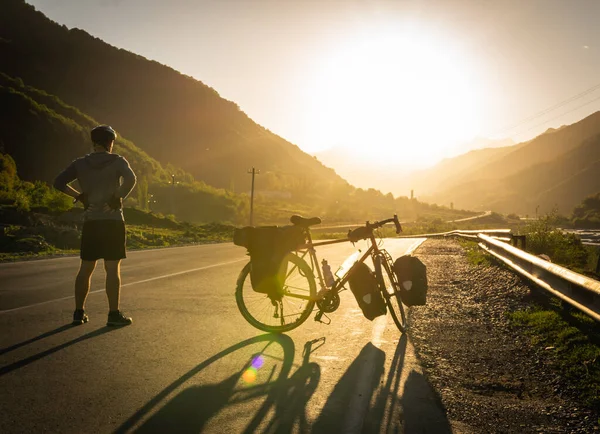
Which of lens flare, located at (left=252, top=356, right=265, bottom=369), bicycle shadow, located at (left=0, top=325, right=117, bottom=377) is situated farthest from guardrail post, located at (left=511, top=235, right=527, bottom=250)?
bicycle shadow, located at (left=0, top=325, right=117, bottom=377)

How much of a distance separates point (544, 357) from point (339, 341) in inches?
82.7

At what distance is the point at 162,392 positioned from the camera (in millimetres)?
3736

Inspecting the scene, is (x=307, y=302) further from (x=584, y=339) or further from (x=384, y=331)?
(x=584, y=339)

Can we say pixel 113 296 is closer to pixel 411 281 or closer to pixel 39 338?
pixel 39 338

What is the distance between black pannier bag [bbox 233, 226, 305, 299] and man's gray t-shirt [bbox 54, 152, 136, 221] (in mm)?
1669

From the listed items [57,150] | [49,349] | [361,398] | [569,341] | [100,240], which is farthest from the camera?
[57,150]

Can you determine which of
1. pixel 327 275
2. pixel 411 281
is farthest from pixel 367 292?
pixel 411 281

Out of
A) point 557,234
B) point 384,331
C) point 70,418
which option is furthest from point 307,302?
point 557,234

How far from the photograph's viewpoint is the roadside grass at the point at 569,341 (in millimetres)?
4031

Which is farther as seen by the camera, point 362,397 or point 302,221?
point 302,221

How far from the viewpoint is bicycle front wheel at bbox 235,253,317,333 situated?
5699mm

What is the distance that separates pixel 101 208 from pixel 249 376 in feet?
9.89

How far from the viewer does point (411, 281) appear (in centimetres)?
589

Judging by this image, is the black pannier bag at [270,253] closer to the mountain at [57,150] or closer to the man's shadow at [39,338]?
the man's shadow at [39,338]
